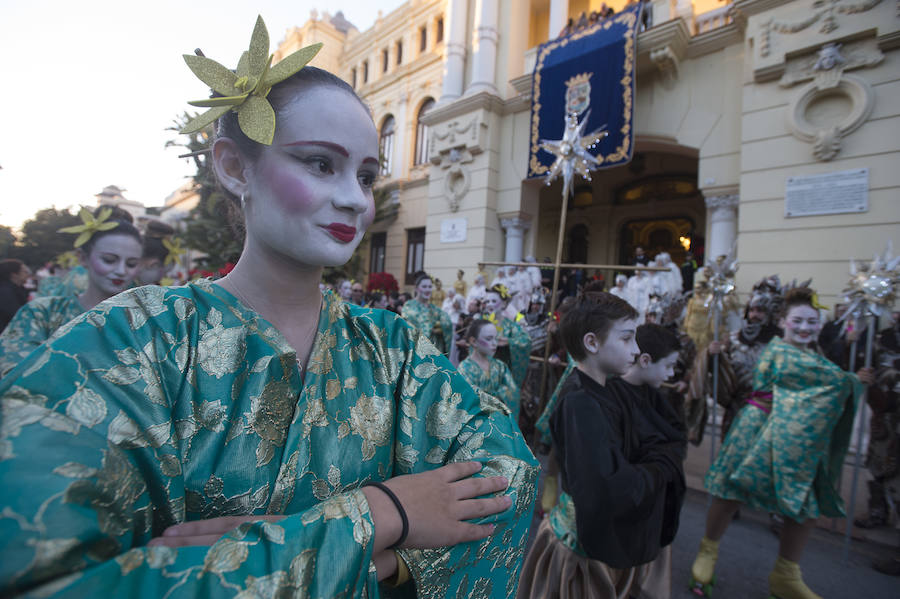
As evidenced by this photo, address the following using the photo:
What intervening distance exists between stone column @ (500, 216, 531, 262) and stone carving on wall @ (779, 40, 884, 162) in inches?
221

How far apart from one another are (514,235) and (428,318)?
622cm

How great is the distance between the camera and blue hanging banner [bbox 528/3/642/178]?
27.7 feet

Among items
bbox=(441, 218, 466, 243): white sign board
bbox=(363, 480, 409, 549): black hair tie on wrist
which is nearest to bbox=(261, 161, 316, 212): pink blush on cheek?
bbox=(363, 480, 409, 549): black hair tie on wrist

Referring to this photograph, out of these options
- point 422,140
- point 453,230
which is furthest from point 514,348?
point 422,140

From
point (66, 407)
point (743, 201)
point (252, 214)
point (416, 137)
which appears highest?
point (416, 137)

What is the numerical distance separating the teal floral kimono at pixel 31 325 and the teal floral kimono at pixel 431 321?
3.29 metres

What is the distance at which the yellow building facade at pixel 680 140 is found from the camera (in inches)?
239

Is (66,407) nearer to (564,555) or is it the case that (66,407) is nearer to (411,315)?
(564,555)

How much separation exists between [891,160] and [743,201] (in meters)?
1.70

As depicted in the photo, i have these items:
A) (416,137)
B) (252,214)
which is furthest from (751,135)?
(416,137)

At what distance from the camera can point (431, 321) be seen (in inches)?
213

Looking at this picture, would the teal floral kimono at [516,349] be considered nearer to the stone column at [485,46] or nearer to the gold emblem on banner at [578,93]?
the gold emblem on banner at [578,93]

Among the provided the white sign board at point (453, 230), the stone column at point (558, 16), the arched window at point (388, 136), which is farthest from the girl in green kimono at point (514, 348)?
the arched window at point (388, 136)

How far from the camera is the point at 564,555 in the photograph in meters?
2.03
